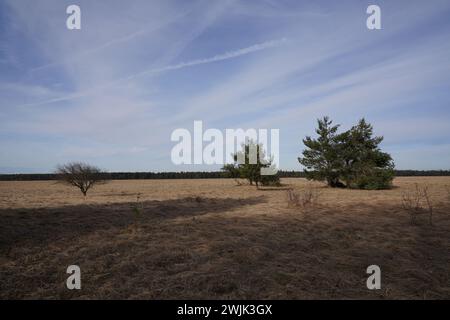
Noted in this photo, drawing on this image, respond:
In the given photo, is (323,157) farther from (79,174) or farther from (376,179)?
(79,174)

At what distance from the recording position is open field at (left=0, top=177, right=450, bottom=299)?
523cm

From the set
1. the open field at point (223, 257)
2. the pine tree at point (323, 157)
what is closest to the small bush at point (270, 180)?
the pine tree at point (323, 157)

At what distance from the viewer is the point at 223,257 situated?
691 centimetres

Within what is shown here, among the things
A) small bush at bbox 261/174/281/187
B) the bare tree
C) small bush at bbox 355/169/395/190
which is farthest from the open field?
small bush at bbox 261/174/281/187

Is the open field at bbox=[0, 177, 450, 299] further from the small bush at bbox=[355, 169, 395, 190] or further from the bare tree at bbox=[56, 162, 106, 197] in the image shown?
the small bush at bbox=[355, 169, 395, 190]

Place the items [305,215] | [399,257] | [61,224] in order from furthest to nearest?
[305,215] → [61,224] → [399,257]

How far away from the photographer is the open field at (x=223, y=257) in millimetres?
5234

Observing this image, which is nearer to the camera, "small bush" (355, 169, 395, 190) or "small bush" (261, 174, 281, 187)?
"small bush" (355, 169, 395, 190)

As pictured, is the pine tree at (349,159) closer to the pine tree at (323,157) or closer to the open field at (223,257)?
the pine tree at (323,157)
